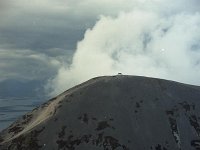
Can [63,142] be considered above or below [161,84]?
below

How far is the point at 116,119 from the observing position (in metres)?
111

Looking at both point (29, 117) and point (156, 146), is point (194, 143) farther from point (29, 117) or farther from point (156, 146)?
point (29, 117)

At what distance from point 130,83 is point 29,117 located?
3461 centimetres

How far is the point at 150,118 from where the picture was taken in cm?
11300

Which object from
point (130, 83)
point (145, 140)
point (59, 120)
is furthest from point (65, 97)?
point (145, 140)

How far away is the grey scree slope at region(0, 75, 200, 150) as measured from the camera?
343 ft

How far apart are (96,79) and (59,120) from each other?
26.5 m

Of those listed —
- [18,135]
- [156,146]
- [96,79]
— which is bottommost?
[156,146]

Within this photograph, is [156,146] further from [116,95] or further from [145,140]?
[116,95]

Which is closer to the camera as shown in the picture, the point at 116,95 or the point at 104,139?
the point at 104,139

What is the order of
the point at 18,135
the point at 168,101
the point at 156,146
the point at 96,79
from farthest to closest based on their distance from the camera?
the point at 96,79, the point at 168,101, the point at 18,135, the point at 156,146

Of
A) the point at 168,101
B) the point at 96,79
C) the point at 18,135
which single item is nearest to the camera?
the point at 18,135

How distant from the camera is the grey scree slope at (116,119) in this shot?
104500 millimetres

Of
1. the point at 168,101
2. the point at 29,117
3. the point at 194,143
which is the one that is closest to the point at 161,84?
the point at 168,101
